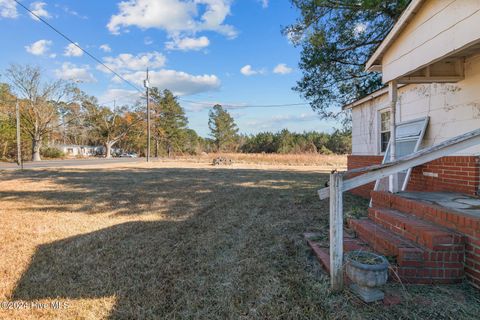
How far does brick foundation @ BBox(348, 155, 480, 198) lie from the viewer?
3289 millimetres

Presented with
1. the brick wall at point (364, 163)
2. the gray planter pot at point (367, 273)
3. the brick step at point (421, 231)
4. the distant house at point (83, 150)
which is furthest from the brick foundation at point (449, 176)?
the distant house at point (83, 150)

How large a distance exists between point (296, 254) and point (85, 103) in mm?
41698

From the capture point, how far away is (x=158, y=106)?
4381 cm

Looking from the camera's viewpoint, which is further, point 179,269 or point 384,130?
point 384,130

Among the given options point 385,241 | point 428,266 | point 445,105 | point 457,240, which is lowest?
point 428,266

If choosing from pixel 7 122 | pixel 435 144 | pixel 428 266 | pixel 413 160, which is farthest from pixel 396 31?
pixel 7 122

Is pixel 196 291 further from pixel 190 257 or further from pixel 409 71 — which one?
pixel 409 71

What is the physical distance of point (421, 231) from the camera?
88.8 inches

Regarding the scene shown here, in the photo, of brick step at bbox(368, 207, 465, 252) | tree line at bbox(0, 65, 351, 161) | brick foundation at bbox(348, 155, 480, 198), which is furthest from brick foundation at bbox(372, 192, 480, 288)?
tree line at bbox(0, 65, 351, 161)

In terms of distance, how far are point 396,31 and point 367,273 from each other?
130 inches

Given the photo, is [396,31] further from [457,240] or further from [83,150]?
[83,150]

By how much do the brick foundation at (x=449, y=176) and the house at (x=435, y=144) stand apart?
0.01 meters

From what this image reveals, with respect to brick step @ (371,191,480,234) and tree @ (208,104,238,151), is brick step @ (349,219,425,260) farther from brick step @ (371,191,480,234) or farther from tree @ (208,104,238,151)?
tree @ (208,104,238,151)

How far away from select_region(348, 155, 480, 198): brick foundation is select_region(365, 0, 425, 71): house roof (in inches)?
70.7
